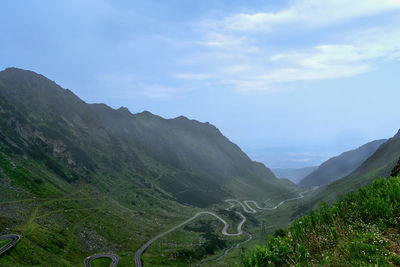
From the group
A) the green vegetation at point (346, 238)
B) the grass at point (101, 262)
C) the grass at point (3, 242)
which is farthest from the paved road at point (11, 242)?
the green vegetation at point (346, 238)

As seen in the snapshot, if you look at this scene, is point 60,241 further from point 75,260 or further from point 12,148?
point 12,148

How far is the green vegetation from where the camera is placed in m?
11.5

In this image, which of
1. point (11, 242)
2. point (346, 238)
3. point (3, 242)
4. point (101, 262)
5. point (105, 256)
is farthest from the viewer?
point (105, 256)

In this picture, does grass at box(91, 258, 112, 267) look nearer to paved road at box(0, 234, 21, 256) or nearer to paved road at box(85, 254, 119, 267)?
paved road at box(85, 254, 119, 267)

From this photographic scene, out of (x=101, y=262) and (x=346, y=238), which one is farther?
(x=101, y=262)

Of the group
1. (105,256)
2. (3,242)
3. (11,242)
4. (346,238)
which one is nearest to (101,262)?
(105,256)

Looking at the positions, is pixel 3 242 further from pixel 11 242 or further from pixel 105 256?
pixel 105 256

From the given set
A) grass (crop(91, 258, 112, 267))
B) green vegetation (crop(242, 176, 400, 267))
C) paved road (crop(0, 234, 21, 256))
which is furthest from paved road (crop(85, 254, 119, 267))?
green vegetation (crop(242, 176, 400, 267))

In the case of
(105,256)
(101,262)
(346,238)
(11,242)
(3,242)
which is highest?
(346,238)

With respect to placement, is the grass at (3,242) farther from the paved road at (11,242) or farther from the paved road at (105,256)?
the paved road at (105,256)

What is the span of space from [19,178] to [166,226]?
91751 millimetres

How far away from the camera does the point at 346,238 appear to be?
1316 centimetres

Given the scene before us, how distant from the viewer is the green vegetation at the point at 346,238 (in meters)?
11.5

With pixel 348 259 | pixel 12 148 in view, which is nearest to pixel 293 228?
pixel 348 259
